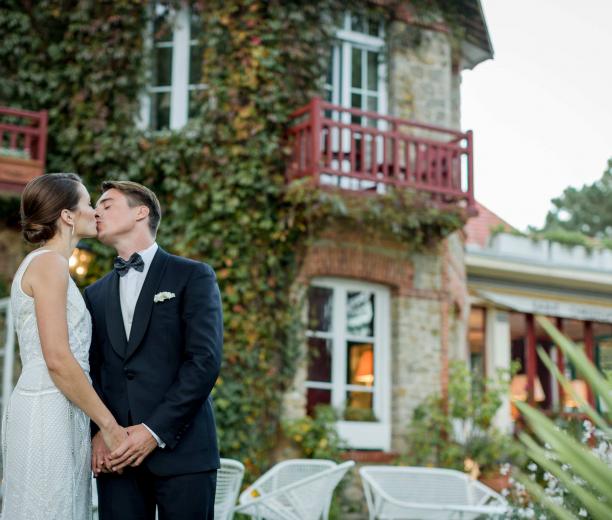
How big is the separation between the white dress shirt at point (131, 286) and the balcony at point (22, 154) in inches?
268

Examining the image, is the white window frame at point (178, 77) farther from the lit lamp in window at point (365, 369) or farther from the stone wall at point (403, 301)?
the lit lamp in window at point (365, 369)

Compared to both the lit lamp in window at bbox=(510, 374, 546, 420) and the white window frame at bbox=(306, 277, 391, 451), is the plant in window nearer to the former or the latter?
the white window frame at bbox=(306, 277, 391, 451)

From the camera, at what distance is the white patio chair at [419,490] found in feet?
24.7

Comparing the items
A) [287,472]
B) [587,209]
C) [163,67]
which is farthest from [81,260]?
[587,209]

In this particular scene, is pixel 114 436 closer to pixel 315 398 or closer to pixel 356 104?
pixel 315 398

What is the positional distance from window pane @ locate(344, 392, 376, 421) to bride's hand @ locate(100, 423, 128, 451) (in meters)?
8.07

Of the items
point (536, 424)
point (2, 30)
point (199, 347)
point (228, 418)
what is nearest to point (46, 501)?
point (199, 347)

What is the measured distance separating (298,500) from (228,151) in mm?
5022

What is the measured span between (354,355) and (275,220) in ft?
6.59

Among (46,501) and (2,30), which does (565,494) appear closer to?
(46,501)

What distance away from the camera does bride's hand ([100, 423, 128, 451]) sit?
323 centimetres

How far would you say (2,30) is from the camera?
37.0 ft

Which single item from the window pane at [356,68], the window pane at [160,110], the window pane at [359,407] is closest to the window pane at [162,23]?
the window pane at [160,110]

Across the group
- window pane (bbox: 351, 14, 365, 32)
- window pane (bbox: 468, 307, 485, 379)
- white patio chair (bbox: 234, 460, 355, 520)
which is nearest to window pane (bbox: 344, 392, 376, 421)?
window pane (bbox: 468, 307, 485, 379)
